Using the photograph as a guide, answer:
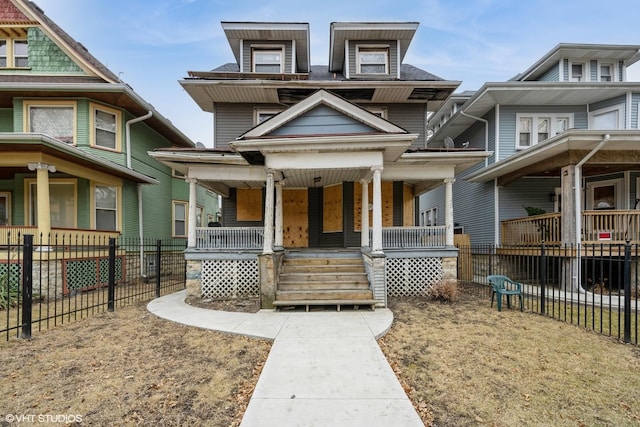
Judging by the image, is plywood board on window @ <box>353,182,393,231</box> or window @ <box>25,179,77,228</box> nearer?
window @ <box>25,179,77,228</box>

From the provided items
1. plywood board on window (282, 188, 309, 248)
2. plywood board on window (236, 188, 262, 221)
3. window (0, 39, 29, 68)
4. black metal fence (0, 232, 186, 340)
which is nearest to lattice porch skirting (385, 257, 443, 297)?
plywood board on window (282, 188, 309, 248)

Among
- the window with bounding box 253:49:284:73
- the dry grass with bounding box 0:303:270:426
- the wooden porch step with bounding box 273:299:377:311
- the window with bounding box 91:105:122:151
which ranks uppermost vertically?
the window with bounding box 253:49:284:73

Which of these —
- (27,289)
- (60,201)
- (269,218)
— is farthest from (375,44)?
(60,201)

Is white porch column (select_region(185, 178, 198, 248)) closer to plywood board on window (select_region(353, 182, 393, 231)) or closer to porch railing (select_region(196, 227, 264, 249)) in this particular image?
porch railing (select_region(196, 227, 264, 249))

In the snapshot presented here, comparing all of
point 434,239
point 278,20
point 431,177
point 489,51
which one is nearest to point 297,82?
point 278,20

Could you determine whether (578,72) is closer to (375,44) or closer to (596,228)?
(596,228)

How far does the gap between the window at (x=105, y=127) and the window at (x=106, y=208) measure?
173 cm

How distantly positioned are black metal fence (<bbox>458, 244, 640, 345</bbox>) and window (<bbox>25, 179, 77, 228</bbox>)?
1477cm

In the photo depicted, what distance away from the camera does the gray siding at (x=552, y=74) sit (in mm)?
12695

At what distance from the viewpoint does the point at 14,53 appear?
11.4m

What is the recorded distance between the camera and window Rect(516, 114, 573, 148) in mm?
12414

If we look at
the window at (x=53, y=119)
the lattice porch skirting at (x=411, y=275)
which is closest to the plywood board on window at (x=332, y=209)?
the lattice porch skirting at (x=411, y=275)

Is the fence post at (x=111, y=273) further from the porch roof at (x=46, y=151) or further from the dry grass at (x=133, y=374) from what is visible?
the porch roof at (x=46, y=151)

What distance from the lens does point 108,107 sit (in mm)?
11375
